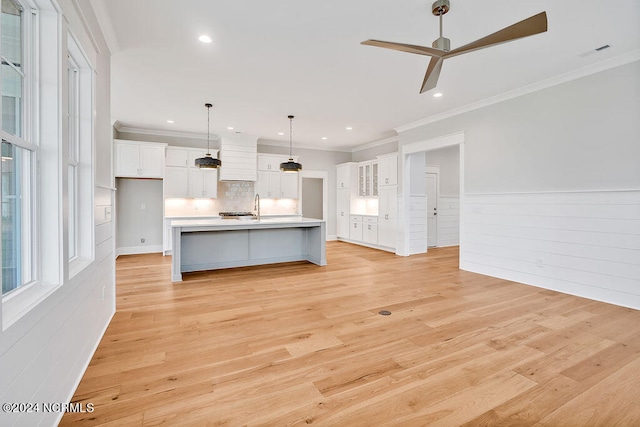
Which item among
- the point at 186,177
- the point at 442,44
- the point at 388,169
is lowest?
the point at 186,177

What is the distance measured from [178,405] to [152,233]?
6.01m

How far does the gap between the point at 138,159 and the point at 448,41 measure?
6.28 meters

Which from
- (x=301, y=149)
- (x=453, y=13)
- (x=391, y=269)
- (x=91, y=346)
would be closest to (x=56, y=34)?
(x=91, y=346)

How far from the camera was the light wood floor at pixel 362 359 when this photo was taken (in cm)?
169

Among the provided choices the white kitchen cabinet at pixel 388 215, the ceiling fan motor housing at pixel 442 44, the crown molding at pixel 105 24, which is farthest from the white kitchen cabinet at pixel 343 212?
the crown molding at pixel 105 24

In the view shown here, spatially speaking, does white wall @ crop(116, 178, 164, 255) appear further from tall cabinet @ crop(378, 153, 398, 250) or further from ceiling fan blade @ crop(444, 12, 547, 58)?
ceiling fan blade @ crop(444, 12, 547, 58)

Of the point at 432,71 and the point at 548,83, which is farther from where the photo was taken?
the point at 548,83

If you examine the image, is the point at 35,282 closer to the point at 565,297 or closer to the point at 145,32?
the point at 145,32

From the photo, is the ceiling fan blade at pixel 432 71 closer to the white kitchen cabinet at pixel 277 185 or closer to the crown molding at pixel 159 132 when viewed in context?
the white kitchen cabinet at pixel 277 185

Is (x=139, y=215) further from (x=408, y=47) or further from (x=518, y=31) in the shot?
(x=518, y=31)

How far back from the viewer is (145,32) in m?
2.96

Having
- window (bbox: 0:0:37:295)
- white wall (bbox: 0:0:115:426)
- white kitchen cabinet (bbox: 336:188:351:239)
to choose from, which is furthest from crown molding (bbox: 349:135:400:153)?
window (bbox: 0:0:37:295)

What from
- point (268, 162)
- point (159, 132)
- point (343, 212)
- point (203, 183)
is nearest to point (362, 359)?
point (203, 183)

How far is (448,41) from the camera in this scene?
2.42m
